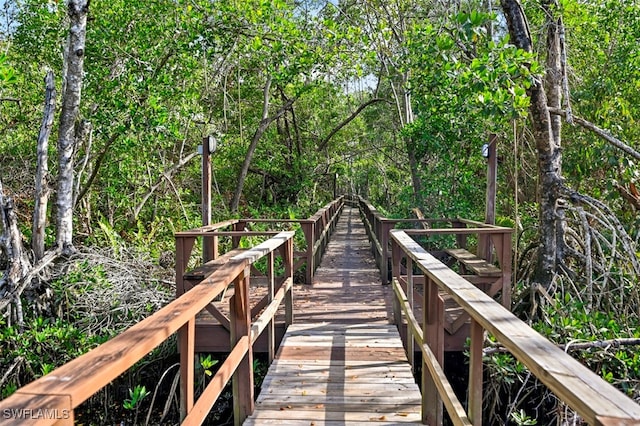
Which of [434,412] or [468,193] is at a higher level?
[468,193]

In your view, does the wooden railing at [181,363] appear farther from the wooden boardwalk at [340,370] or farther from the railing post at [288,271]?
the railing post at [288,271]

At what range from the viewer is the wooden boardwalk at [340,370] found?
3.20m

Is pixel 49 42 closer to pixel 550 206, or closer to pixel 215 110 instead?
pixel 215 110

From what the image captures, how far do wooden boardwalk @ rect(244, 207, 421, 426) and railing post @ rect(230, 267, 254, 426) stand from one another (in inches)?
3.4

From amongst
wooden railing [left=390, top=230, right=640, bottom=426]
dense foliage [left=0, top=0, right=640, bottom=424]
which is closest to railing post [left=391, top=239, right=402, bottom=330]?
wooden railing [left=390, top=230, right=640, bottom=426]

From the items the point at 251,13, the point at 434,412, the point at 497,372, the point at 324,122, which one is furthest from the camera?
the point at 324,122

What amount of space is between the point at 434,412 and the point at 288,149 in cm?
1411

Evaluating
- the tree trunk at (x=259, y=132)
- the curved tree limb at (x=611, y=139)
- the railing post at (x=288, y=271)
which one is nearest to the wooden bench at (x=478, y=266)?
the curved tree limb at (x=611, y=139)

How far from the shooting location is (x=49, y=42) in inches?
353

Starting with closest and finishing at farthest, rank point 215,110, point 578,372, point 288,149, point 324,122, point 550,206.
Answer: point 578,372 < point 550,206 < point 215,110 < point 288,149 < point 324,122

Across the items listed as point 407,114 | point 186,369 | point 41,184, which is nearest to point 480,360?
point 186,369

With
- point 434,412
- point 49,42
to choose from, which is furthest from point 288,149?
point 434,412

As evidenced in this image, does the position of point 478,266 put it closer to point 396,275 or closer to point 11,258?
point 396,275

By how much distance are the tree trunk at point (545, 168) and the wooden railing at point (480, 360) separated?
7.63 ft
